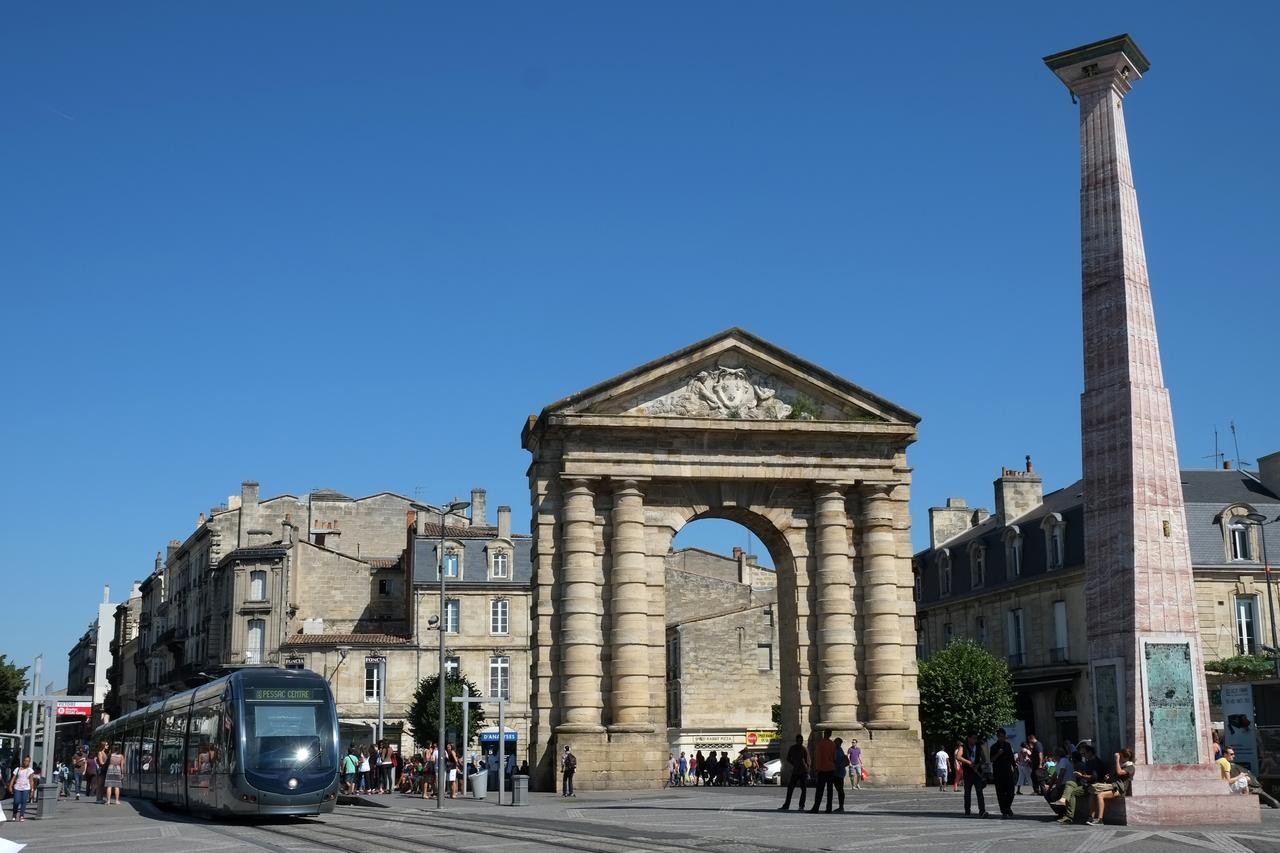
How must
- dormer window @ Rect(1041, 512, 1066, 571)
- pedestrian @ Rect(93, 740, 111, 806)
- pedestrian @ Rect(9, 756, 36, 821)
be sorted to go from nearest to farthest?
pedestrian @ Rect(9, 756, 36, 821) → pedestrian @ Rect(93, 740, 111, 806) → dormer window @ Rect(1041, 512, 1066, 571)

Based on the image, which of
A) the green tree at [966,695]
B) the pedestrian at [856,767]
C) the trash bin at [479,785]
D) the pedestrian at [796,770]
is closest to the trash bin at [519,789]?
the trash bin at [479,785]

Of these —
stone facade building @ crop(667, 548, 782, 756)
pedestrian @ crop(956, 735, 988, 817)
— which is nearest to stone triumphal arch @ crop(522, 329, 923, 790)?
pedestrian @ crop(956, 735, 988, 817)

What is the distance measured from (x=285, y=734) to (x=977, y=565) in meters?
40.7

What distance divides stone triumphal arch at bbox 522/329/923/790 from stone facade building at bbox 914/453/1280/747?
597 inches

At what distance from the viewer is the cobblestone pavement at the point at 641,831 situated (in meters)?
18.9

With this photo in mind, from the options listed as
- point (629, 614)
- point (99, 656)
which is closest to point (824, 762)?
point (629, 614)

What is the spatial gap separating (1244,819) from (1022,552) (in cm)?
3711

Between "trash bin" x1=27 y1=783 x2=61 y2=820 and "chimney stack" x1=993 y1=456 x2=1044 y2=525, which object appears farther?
"chimney stack" x1=993 y1=456 x2=1044 y2=525

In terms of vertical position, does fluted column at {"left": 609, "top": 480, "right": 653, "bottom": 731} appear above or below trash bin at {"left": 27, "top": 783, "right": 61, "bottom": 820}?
above

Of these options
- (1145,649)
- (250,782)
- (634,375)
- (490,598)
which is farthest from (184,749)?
(490,598)

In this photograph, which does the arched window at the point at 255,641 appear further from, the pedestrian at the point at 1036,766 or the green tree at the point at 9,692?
the pedestrian at the point at 1036,766

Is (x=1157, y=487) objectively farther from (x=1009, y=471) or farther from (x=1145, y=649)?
(x=1009, y=471)

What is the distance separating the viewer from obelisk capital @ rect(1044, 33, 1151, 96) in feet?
78.8

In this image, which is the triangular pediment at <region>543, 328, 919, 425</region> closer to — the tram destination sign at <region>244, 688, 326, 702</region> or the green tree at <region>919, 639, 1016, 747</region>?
the tram destination sign at <region>244, 688, 326, 702</region>
